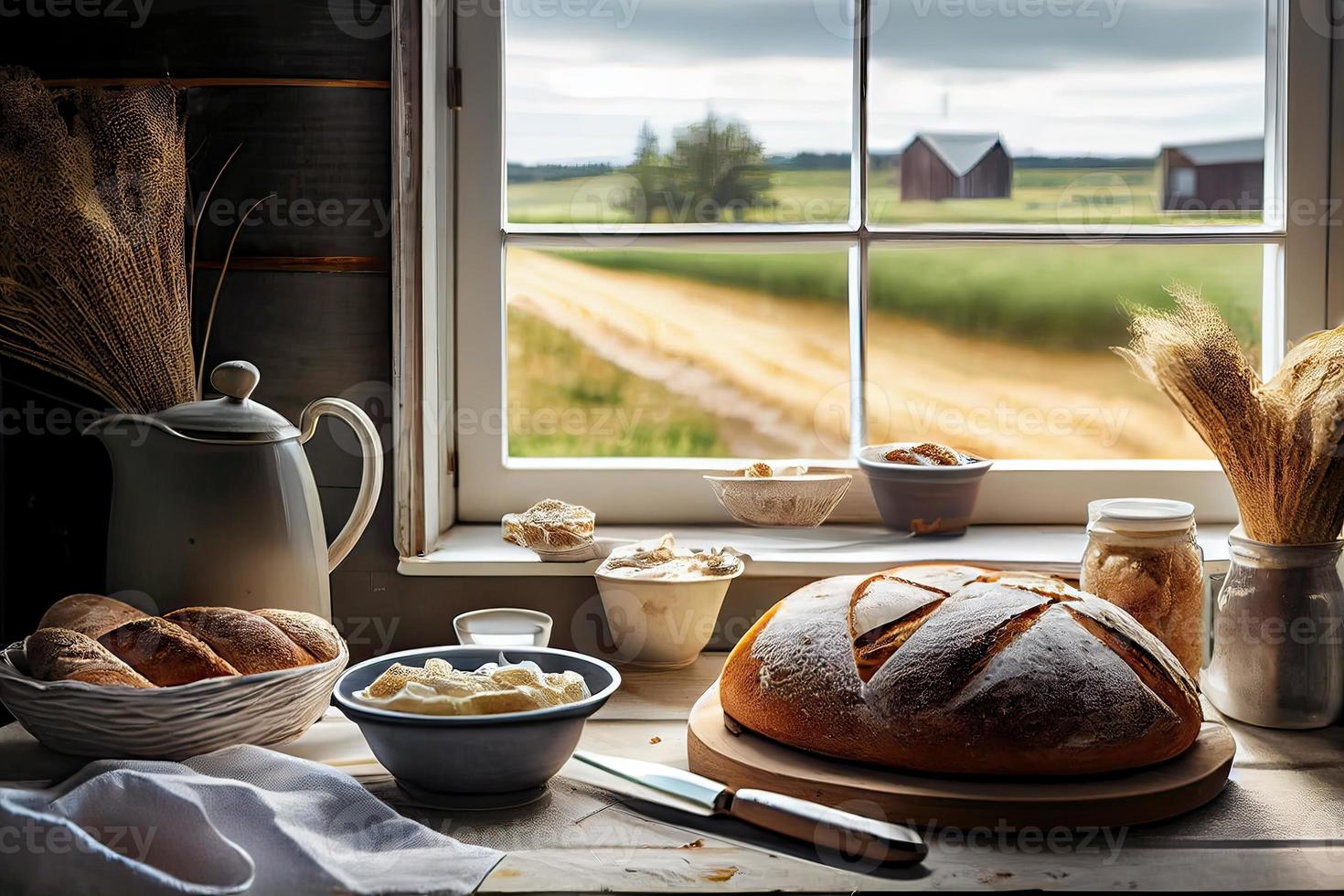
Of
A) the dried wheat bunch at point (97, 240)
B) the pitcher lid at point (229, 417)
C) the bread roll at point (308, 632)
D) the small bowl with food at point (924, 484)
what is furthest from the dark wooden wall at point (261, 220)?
the small bowl with food at point (924, 484)

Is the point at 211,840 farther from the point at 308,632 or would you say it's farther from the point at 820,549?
the point at 820,549

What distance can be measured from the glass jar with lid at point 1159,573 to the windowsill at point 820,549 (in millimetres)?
165

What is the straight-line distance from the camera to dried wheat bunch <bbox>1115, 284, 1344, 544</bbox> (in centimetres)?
104

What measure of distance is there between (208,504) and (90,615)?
0.15m

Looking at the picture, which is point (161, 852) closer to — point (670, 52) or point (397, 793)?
point (397, 793)

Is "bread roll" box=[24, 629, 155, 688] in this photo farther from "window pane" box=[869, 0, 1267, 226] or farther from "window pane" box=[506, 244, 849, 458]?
"window pane" box=[869, 0, 1267, 226]

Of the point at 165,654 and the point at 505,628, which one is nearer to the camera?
the point at 165,654

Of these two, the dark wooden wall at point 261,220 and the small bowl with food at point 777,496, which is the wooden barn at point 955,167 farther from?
the dark wooden wall at point 261,220

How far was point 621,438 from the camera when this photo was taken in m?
1.57

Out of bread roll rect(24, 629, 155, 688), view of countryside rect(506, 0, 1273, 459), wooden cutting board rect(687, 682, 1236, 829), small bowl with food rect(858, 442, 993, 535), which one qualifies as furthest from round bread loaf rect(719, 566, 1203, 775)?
view of countryside rect(506, 0, 1273, 459)

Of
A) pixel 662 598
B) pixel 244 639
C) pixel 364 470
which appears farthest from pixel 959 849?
pixel 364 470

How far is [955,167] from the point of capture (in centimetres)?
152

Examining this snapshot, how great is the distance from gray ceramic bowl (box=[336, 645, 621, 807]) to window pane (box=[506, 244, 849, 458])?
66 centimetres

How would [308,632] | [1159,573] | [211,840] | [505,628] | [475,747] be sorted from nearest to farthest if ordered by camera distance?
[211,840] → [475,747] → [308,632] → [1159,573] → [505,628]
